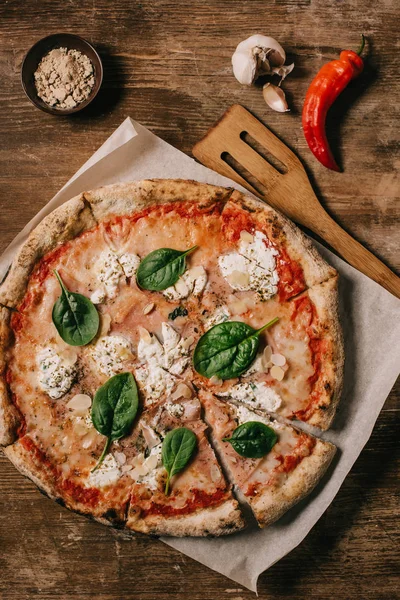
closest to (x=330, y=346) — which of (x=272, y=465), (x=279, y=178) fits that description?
(x=272, y=465)

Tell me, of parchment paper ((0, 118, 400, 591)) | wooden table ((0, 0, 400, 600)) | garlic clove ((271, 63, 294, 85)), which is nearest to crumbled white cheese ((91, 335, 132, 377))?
parchment paper ((0, 118, 400, 591))

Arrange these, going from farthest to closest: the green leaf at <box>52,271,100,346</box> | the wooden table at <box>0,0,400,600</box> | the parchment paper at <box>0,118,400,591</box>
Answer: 1. the wooden table at <box>0,0,400,600</box>
2. the parchment paper at <box>0,118,400,591</box>
3. the green leaf at <box>52,271,100,346</box>

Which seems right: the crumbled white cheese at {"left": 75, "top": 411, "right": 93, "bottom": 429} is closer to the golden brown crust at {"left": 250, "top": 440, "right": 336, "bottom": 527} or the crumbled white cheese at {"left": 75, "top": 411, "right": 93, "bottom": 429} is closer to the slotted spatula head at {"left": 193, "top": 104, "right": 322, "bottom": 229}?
the golden brown crust at {"left": 250, "top": 440, "right": 336, "bottom": 527}

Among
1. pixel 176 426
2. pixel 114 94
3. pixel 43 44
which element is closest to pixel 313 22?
pixel 114 94

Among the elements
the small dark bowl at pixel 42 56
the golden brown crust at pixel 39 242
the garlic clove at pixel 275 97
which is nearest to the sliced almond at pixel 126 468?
the golden brown crust at pixel 39 242

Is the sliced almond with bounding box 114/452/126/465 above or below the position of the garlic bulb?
below

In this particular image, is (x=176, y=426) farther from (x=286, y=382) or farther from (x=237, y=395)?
(x=286, y=382)
